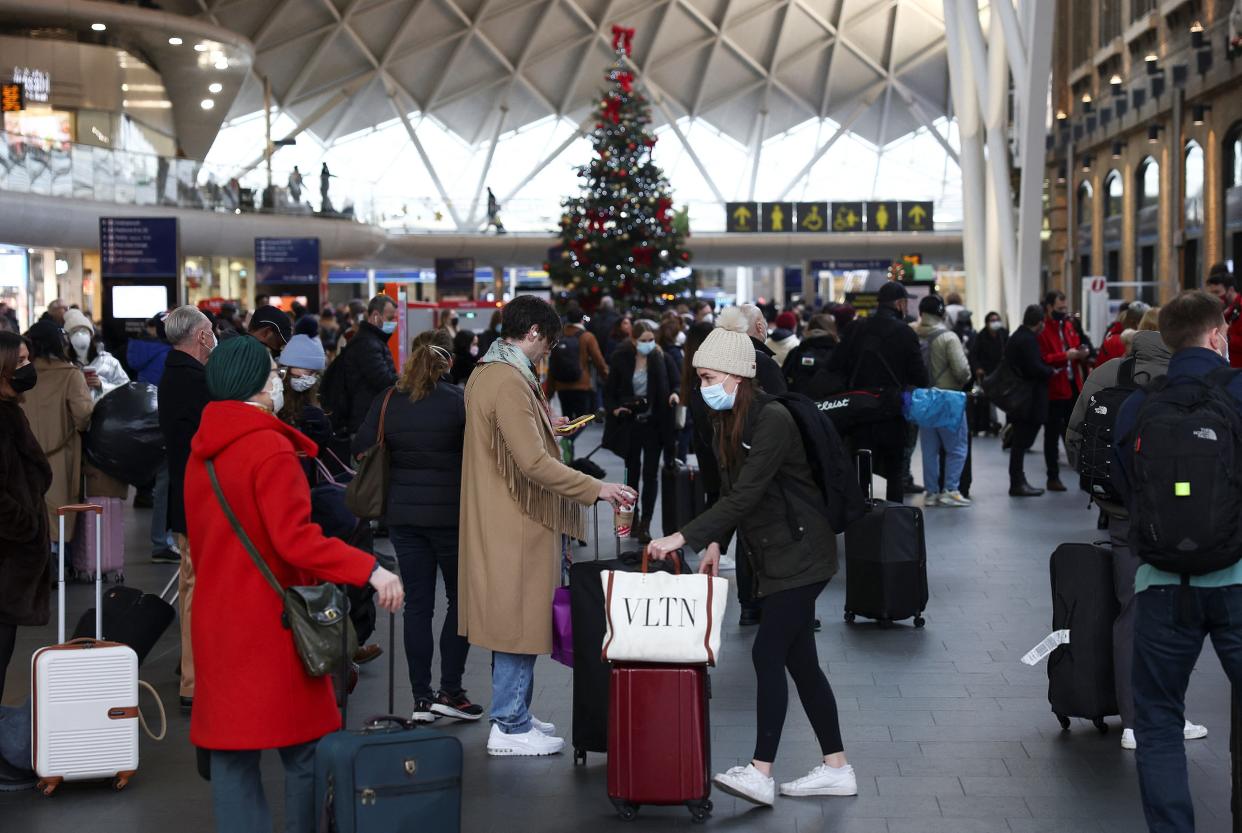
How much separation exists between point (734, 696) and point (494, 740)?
4.72 feet

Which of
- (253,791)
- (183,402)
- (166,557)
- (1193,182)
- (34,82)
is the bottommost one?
(166,557)

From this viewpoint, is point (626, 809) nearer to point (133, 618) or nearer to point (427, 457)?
point (427, 457)

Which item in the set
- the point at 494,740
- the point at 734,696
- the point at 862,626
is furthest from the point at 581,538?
the point at 862,626

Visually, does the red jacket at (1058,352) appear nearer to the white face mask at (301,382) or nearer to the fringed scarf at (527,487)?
the white face mask at (301,382)

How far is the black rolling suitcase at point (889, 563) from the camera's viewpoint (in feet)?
30.2

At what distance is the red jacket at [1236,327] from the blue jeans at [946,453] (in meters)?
3.48

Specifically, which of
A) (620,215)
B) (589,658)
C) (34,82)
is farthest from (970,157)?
(589,658)

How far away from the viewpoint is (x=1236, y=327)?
1147 cm

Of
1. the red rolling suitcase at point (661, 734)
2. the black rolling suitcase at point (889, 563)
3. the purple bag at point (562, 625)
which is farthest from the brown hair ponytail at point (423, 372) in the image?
the black rolling suitcase at point (889, 563)

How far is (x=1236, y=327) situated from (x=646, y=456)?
4.53 m

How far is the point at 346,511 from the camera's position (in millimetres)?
8086

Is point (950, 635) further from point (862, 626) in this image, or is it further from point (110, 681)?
point (110, 681)

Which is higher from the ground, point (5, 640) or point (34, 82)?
point (34, 82)

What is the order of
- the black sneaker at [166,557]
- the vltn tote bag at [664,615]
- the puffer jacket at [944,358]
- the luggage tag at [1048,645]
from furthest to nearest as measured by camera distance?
the puffer jacket at [944,358], the black sneaker at [166,557], the luggage tag at [1048,645], the vltn tote bag at [664,615]
